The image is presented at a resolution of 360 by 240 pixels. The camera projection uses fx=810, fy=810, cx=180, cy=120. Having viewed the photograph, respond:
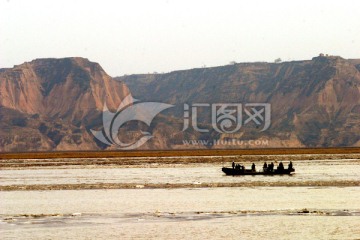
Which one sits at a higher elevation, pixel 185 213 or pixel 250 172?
pixel 250 172

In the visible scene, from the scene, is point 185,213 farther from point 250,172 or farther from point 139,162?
point 139,162

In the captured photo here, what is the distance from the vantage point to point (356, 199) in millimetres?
44594

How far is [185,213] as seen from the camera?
39.0m

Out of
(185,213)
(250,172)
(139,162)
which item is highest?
(250,172)

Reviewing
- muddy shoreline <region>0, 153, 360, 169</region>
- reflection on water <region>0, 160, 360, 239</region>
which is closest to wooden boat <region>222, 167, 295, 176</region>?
reflection on water <region>0, 160, 360, 239</region>

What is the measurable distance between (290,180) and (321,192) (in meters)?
13.4

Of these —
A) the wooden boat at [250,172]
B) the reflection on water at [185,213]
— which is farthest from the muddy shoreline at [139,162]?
the reflection on water at [185,213]

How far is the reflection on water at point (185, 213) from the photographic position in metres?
31.8

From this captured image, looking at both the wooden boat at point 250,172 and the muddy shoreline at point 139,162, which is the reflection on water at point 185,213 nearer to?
the wooden boat at point 250,172

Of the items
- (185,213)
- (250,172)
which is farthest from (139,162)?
(185,213)

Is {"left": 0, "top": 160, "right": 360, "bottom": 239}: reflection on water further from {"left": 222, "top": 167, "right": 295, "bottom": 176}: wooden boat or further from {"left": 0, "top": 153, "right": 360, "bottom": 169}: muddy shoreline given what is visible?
{"left": 0, "top": 153, "right": 360, "bottom": 169}: muddy shoreline

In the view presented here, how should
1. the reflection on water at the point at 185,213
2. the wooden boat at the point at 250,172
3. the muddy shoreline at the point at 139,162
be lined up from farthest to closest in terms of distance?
the muddy shoreline at the point at 139,162 → the wooden boat at the point at 250,172 → the reflection on water at the point at 185,213

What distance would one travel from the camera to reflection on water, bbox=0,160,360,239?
104 feet

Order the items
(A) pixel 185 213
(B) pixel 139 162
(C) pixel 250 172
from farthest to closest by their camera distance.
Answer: (B) pixel 139 162, (C) pixel 250 172, (A) pixel 185 213
